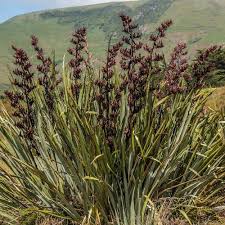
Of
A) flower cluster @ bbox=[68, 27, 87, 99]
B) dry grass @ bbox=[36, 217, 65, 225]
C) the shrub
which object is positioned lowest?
dry grass @ bbox=[36, 217, 65, 225]

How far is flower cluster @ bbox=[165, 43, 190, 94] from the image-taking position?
13.3 ft

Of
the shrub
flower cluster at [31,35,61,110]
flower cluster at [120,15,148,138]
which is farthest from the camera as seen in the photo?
flower cluster at [31,35,61,110]

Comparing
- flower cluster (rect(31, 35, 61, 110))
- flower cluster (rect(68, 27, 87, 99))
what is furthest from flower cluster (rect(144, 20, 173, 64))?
flower cluster (rect(31, 35, 61, 110))

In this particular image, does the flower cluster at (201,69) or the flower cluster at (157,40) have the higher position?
the flower cluster at (157,40)

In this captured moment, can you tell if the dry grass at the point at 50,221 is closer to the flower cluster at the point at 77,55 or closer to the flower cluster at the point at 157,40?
the flower cluster at the point at 77,55

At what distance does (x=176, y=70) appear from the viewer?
429 centimetres

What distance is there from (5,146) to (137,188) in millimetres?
1641

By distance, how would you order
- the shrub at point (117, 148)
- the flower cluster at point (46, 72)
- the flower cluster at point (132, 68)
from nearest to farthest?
the shrub at point (117, 148), the flower cluster at point (132, 68), the flower cluster at point (46, 72)

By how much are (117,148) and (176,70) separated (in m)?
0.95

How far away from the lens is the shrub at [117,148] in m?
3.94

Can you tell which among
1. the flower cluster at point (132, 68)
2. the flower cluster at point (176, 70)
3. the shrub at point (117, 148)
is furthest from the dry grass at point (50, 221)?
the flower cluster at point (176, 70)

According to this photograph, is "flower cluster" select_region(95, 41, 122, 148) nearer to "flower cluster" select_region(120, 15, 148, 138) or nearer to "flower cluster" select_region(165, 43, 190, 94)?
"flower cluster" select_region(120, 15, 148, 138)

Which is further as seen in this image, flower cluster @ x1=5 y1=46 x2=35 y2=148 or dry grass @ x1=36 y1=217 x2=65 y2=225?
flower cluster @ x1=5 y1=46 x2=35 y2=148

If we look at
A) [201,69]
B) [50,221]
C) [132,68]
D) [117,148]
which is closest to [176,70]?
[201,69]
